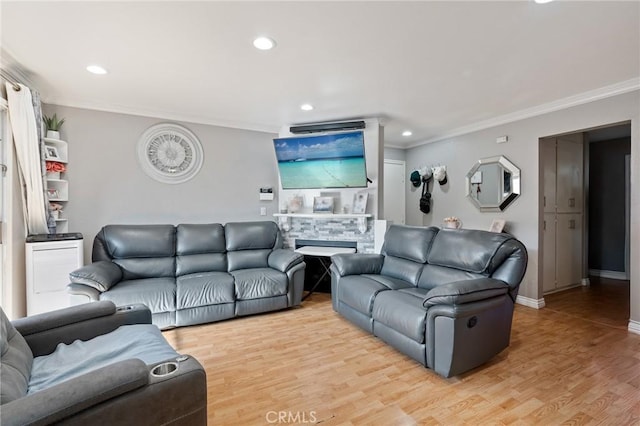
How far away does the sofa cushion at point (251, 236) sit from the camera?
3.73 meters

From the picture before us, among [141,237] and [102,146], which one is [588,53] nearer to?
[141,237]

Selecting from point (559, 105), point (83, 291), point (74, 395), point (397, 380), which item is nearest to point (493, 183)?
point (559, 105)

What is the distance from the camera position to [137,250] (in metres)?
3.25

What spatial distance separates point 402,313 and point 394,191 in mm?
3564

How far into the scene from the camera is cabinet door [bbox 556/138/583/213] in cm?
401

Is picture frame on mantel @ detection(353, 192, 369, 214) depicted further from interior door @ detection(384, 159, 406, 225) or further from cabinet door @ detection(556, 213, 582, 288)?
cabinet door @ detection(556, 213, 582, 288)

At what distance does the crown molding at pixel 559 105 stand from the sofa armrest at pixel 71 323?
4.45 metres

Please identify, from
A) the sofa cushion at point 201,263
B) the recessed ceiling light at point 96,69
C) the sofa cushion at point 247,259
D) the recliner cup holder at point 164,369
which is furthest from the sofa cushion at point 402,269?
the recessed ceiling light at point 96,69

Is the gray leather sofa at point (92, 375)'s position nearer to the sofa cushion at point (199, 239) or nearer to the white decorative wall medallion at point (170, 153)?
the sofa cushion at point (199, 239)

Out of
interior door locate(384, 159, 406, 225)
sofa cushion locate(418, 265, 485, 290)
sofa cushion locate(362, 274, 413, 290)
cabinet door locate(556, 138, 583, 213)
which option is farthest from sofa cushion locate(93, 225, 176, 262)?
cabinet door locate(556, 138, 583, 213)

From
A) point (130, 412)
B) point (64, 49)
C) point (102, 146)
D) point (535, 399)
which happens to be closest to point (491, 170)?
point (535, 399)

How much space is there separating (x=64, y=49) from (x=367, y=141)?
3144mm

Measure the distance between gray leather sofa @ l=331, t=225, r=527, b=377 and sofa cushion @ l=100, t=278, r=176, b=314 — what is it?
1.68 metres

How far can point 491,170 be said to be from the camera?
4031 mm
